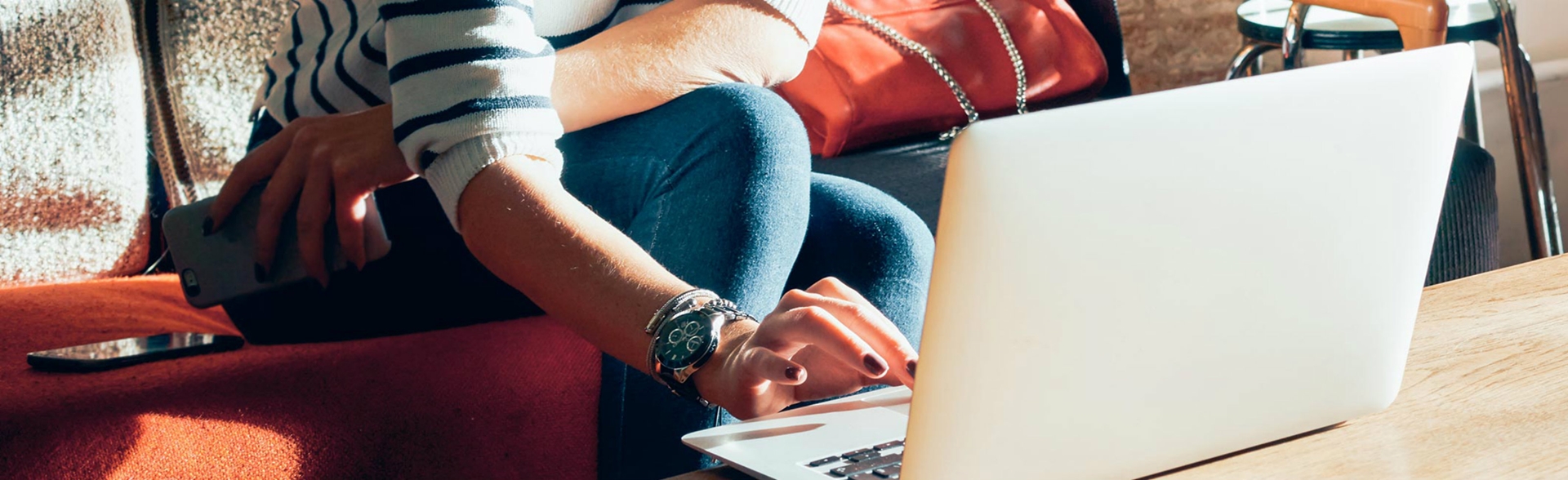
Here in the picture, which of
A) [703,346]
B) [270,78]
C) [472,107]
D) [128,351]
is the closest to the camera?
[703,346]

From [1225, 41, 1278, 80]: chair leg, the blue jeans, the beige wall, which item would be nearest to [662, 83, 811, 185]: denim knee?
the blue jeans

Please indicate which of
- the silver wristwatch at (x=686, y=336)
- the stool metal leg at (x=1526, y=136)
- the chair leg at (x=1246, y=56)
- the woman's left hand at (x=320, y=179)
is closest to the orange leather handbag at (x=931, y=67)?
the chair leg at (x=1246, y=56)

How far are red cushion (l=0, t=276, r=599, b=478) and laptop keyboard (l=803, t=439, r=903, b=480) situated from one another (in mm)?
452

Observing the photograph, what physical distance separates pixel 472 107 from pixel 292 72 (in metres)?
0.37

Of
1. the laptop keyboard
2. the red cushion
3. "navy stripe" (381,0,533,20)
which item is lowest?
the red cushion

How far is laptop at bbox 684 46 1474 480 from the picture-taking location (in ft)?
1.10

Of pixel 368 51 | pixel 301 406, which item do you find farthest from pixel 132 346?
pixel 368 51

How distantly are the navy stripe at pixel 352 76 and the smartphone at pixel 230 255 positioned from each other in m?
0.12

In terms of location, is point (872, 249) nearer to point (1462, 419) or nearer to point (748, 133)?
point (748, 133)

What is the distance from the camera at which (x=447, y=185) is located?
72 centimetres

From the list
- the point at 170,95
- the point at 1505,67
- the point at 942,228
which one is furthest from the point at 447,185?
the point at 1505,67

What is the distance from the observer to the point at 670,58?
85 centimetres

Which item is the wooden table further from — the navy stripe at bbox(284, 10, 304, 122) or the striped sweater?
the navy stripe at bbox(284, 10, 304, 122)

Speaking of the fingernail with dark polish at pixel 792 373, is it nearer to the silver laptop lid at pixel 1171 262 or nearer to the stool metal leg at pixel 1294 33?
the silver laptop lid at pixel 1171 262
